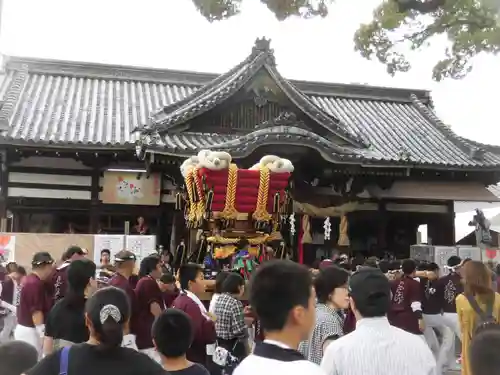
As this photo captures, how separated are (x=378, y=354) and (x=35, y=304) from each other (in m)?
4.26

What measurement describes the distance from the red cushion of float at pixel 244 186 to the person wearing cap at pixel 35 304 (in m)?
2.39

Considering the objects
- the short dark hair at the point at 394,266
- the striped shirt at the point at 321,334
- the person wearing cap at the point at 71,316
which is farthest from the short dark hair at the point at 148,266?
the short dark hair at the point at 394,266

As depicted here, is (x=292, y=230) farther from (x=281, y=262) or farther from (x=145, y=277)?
(x=281, y=262)

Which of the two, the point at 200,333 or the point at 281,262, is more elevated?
the point at 281,262

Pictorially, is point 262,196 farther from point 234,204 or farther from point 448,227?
point 448,227

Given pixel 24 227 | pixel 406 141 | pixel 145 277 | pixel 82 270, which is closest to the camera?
pixel 82 270

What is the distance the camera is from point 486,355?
2457 millimetres

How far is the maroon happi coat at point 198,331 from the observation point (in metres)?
4.87

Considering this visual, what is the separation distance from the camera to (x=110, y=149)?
1109 cm

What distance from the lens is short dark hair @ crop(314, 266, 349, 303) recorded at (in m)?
4.25

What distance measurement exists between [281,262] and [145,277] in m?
3.48

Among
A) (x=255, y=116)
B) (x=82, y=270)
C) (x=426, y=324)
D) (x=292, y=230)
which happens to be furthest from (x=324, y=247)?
(x=82, y=270)

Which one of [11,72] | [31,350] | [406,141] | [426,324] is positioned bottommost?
[426,324]

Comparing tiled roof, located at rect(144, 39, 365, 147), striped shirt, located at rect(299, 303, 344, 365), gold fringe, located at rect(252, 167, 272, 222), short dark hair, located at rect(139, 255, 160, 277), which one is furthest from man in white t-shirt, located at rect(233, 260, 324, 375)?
tiled roof, located at rect(144, 39, 365, 147)
